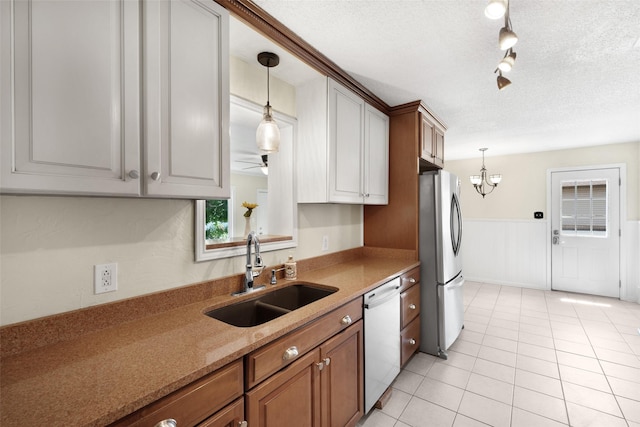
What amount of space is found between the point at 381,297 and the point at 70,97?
6.08ft

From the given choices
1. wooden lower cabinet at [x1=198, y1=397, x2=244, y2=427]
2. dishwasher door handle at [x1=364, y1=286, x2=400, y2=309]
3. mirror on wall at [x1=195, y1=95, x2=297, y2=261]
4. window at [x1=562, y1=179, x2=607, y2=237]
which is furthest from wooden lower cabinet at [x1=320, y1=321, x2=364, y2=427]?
window at [x1=562, y1=179, x2=607, y2=237]

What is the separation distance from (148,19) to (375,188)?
2060 mm

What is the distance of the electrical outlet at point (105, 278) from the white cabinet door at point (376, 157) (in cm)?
188

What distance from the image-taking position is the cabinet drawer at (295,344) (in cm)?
109

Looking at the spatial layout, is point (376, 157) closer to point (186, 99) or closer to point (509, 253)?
point (186, 99)

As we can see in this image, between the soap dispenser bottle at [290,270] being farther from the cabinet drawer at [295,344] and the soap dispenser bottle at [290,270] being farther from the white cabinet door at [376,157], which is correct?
the white cabinet door at [376,157]

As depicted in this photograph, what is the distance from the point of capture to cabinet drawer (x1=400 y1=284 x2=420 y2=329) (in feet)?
7.60

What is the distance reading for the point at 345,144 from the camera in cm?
229

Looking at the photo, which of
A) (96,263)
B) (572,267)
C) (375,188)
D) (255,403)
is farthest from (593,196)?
(96,263)

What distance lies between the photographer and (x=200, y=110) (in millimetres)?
1238

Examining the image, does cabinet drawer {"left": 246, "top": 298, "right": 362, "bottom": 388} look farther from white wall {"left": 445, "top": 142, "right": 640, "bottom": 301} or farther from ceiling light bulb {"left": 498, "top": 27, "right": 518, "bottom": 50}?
white wall {"left": 445, "top": 142, "right": 640, "bottom": 301}

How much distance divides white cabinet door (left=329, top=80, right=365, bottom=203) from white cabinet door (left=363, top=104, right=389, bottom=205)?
0.31ft

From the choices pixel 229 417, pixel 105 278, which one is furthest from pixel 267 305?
pixel 105 278

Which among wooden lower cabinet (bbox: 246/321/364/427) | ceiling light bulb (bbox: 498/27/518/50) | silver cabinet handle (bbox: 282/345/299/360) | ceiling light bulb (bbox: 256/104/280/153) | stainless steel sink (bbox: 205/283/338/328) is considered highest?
ceiling light bulb (bbox: 498/27/518/50)
